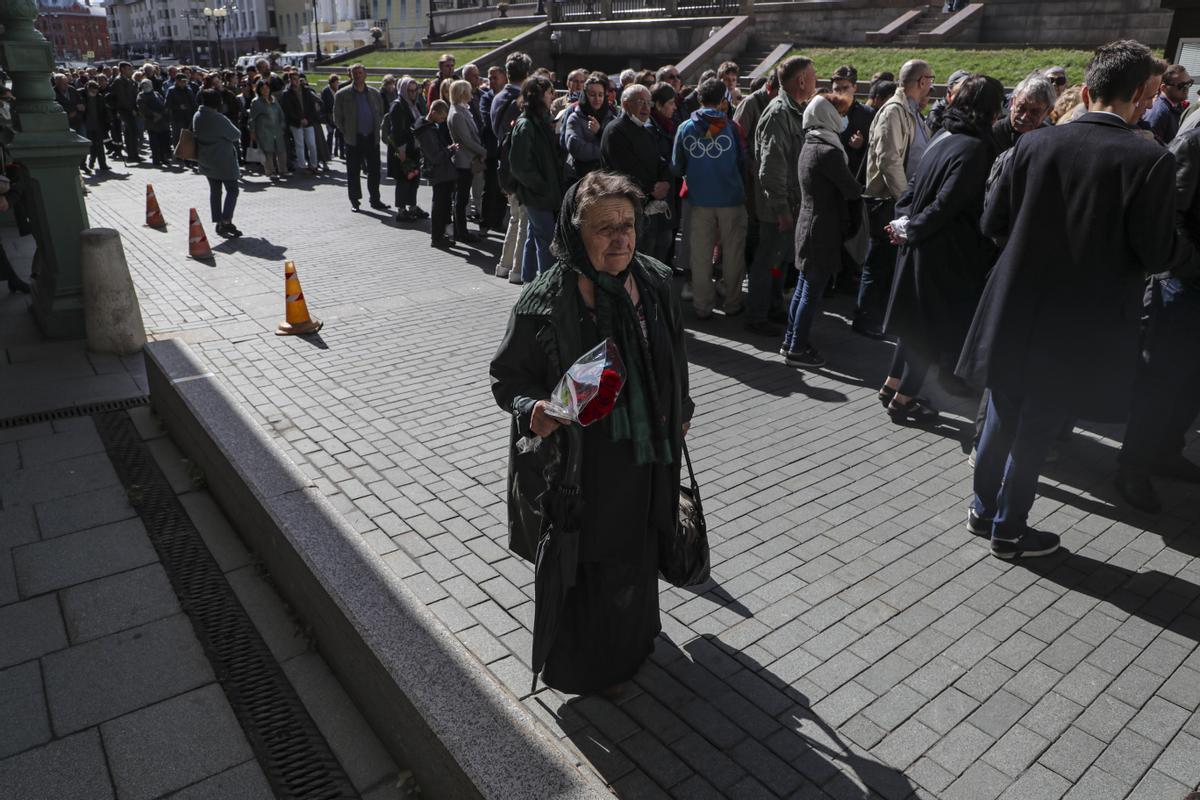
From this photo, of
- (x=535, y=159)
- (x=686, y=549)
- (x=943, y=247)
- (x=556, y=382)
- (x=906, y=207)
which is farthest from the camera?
(x=535, y=159)

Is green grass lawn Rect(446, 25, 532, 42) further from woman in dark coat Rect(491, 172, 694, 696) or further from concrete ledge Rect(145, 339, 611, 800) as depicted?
woman in dark coat Rect(491, 172, 694, 696)

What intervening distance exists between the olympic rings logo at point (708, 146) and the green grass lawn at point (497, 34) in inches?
1207

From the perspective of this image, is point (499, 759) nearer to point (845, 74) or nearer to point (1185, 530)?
point (1185, 530)

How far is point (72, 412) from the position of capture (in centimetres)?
632

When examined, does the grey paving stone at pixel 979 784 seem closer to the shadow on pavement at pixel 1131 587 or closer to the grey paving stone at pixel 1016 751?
the grey paving stone at pixel 1016 751

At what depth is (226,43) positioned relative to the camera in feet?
328

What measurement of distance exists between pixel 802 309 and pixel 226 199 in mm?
8424

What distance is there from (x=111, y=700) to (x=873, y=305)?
6.52 metres

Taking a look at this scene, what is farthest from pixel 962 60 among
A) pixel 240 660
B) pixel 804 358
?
pixel 240 660

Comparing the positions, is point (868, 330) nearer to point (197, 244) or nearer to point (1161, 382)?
point (1161, 382)

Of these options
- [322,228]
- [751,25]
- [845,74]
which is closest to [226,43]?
[751,25]

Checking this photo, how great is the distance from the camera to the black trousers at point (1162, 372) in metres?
4.94

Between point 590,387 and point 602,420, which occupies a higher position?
point 590,387

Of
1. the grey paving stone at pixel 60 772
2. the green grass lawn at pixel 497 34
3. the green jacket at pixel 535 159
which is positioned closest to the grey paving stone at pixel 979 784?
the grey paving stone at pixel 60 772
